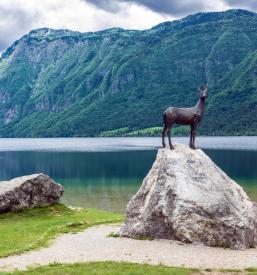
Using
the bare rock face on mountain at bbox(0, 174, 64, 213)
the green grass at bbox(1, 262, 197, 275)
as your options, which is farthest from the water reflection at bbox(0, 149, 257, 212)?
the green grass at bbox(1, 262, 197, 275)

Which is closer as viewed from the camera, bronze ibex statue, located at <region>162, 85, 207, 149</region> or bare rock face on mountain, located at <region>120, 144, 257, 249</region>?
bare rock face on mountain, located at <region>120, 144, 257, 249</region>

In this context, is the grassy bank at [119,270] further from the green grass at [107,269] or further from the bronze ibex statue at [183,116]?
the bronze ibex statue at [183,116]

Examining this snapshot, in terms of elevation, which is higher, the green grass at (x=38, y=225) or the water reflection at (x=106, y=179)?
the green grass at (x=38, y=225)

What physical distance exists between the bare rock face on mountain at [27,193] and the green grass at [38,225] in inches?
23.4

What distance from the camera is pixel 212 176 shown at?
2708 cm

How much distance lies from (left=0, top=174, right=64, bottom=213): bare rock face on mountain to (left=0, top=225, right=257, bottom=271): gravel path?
1165 cm

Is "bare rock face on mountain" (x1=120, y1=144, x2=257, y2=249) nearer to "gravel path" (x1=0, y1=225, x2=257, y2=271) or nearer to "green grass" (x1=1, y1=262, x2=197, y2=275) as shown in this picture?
"gravel path" (x1=0, y1=225, x2=257, y2=271)

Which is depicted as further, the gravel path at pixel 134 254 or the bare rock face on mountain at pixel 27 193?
the bare rock face on mountain at pixel 27 193

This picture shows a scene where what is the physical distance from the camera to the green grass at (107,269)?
18359 mm

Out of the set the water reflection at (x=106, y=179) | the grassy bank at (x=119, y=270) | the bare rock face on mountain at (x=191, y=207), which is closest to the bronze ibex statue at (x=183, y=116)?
the bare rock face on mountain at (x=191, y=207)

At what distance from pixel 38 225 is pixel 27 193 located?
18.2 ft

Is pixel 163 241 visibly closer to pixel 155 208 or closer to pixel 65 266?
pixel 155 208

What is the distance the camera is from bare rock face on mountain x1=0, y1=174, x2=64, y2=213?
3669 cm

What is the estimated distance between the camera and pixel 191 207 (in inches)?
982
